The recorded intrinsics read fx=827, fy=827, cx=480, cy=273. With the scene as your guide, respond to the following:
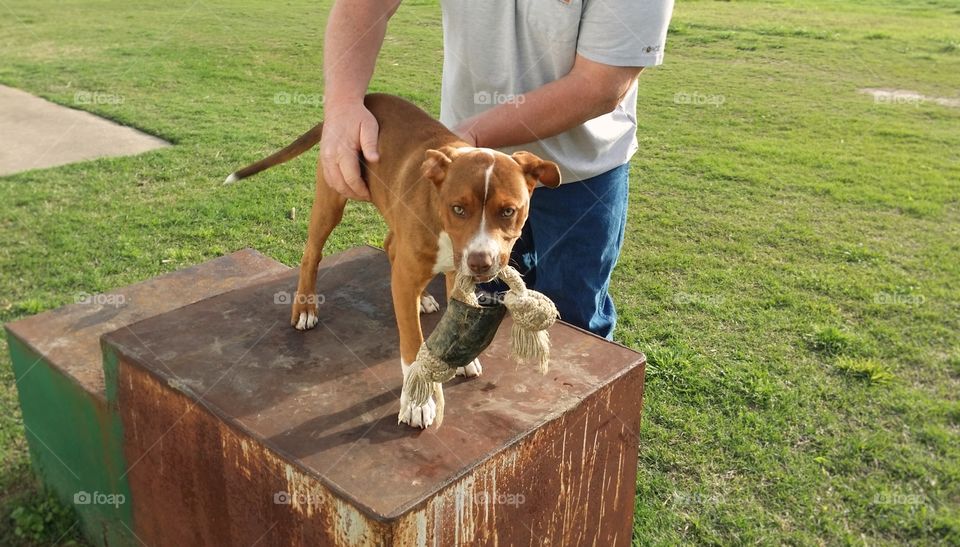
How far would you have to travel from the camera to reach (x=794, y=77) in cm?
1171

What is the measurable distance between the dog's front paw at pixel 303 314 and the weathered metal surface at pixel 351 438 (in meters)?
0.04

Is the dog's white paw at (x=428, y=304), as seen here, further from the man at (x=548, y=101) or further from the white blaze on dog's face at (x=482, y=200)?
the white blaze on dog's face at (x=482, y=200)

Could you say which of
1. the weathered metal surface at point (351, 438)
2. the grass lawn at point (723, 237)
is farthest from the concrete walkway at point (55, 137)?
the weathered metal surface at point (351, 438)

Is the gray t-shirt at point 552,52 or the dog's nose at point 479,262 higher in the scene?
the gray t-shirt at point 552,52

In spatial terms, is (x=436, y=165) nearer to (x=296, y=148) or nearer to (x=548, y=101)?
(x=548, y=101)

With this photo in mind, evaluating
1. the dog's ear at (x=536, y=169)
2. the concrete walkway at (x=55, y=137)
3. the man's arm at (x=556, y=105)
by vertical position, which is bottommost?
the concrete walkway at (x=55, y=137)

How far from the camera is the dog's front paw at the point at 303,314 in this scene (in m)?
3.00

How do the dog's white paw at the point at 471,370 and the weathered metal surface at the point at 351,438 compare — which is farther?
the dog's white paw at the point at 471,370

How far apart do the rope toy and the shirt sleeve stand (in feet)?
2.67

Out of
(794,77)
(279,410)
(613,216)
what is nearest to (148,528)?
(279,410)

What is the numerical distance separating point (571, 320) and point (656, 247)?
3.19 meters

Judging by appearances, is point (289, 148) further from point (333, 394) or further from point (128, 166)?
point (128, 166)

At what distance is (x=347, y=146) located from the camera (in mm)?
2738

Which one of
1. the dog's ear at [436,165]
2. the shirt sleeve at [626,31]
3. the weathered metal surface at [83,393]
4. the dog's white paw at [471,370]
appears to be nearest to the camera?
the dog's ear at [436,165]
